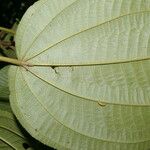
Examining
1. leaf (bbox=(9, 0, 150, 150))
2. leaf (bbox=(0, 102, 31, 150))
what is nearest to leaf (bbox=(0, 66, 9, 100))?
leaf (bbox=(0, 102, 31, 150))

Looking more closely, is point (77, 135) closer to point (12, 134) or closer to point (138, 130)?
point (138, 130)

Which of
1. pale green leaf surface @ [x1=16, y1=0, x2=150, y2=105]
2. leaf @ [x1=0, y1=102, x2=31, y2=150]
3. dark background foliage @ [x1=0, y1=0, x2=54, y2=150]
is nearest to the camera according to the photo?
pale green leaf surface @ [x1=16, y1=0, x2=150, y2=105]

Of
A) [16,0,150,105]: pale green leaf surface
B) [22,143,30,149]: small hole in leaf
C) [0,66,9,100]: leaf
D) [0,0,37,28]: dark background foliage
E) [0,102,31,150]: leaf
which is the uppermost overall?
[0,0,37,28]: dark background foliage

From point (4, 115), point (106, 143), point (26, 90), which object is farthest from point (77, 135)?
point (4, 115)

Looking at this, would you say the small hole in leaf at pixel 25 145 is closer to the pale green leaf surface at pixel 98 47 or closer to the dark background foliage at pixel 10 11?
the pale green leaf surface at pixel 98 47

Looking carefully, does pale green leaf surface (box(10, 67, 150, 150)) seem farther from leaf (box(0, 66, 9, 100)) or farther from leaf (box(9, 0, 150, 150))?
leaf (box(0, 66, 9, 100))
